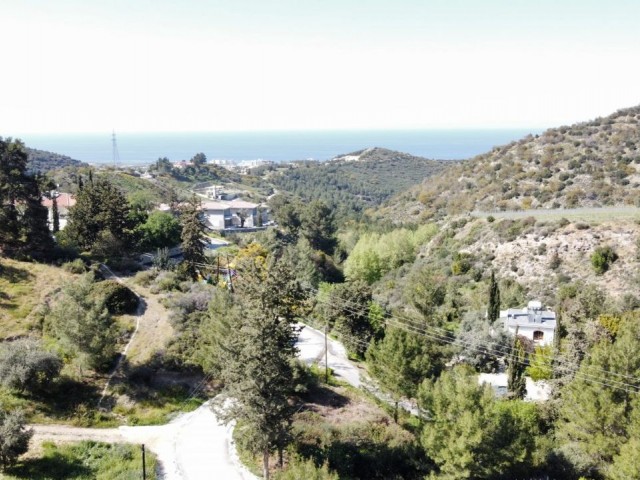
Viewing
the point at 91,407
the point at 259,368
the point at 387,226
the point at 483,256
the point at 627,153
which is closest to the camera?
the point at 259,368

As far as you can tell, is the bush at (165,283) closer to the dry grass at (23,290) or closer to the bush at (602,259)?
the dry grass at (23,290)

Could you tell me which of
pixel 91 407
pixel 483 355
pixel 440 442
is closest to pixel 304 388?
pixel 440 442

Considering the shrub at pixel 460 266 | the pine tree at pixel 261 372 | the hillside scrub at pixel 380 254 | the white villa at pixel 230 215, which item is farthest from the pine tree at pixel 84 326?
the white villa at pixel 230 215

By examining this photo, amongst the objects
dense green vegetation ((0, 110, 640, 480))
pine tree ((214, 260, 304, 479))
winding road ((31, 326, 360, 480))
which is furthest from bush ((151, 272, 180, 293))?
pine tree ((214, 260, 304, 479))

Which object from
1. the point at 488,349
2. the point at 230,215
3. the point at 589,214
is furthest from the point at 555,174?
the point at 230,215

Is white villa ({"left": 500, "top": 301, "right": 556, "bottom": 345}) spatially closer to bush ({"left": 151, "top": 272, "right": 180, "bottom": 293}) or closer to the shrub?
the shrub

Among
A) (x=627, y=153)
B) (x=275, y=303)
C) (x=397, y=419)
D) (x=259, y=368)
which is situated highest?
(x=627, y=153)

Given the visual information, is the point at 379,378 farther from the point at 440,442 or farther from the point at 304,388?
the point at 440,442
